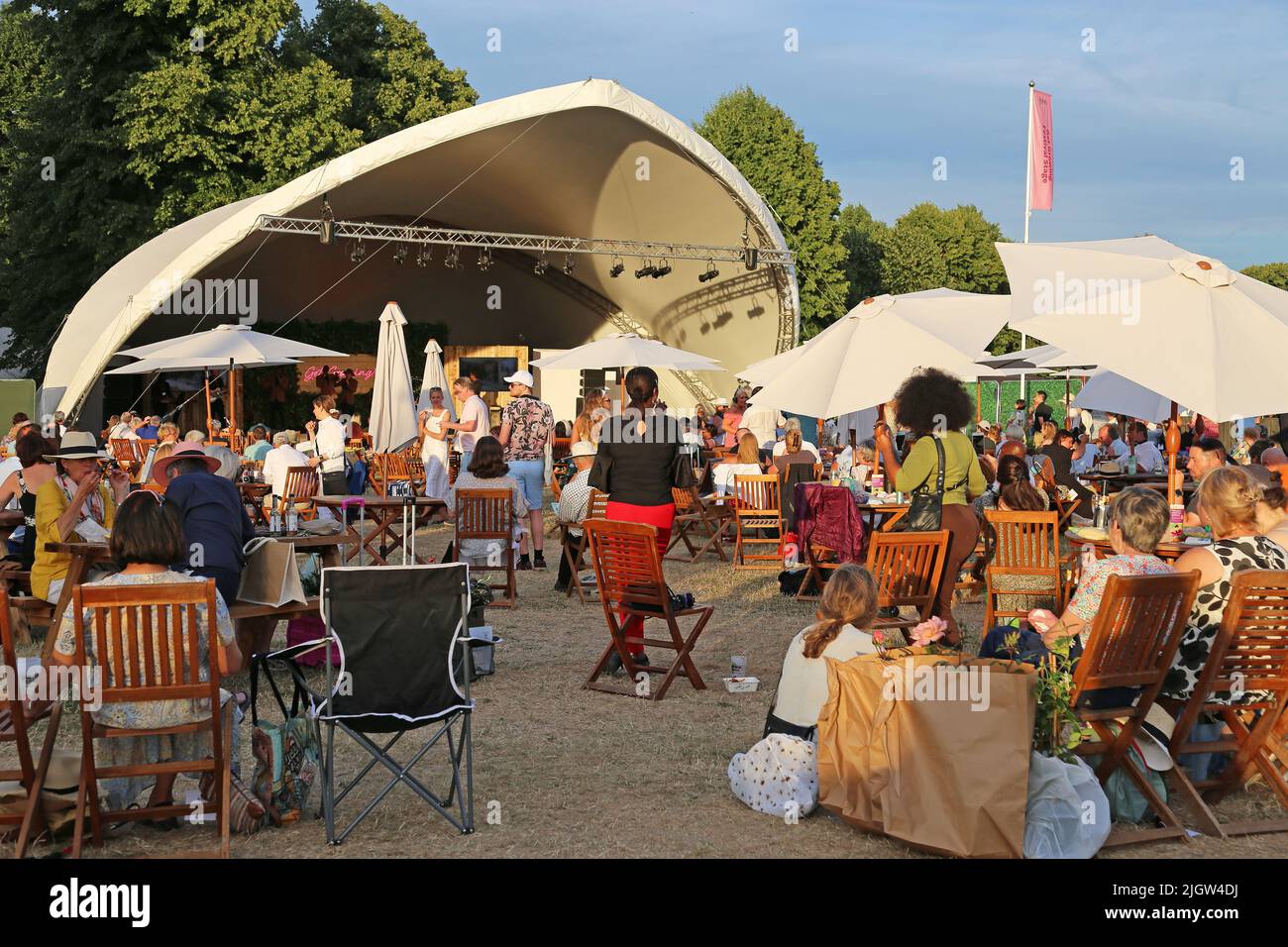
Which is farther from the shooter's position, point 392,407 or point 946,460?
point 392,407

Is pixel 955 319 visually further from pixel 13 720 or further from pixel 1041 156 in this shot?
pixel 1041 156

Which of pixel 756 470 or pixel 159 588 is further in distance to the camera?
pixel 756 470

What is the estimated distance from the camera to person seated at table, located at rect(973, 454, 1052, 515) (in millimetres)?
8359

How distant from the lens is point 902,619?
21.2ft

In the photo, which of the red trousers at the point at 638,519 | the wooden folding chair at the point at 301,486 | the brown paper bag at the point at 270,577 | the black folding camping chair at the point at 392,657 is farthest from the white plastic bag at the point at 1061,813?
the wooden folding chair at the point at 301,486

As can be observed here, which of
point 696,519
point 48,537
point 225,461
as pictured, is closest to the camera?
point 48,537

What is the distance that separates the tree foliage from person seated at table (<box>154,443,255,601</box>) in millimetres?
20569

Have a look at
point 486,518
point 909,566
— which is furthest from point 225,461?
point 909,566

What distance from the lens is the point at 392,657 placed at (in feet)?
14.3

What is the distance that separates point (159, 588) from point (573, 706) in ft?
9.49

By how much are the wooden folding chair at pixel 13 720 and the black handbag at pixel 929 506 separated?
4633 millimetres

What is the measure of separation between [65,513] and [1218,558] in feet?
16.8
